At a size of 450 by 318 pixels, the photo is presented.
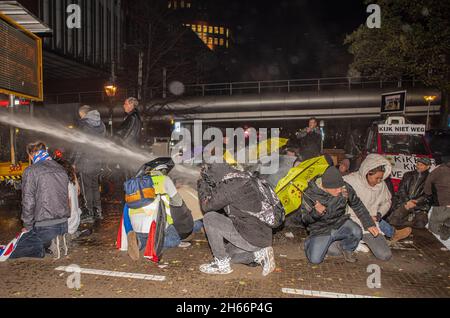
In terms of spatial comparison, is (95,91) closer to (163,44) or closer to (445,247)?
(163,44)

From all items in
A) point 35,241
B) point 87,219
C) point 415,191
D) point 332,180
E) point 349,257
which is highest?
point 332,180

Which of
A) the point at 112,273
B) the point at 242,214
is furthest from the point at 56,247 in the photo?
the point at 242,214

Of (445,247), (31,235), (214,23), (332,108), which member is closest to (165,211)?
(31,235)

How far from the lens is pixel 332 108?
77.3 ft

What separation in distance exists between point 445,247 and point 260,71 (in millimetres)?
75075

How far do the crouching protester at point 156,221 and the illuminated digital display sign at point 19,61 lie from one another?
2.80m

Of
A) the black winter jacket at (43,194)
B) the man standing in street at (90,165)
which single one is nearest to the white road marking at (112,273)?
the black winter jacket at (43,194)

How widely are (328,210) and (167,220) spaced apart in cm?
238

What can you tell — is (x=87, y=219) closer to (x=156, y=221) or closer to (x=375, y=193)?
(x=156, y=221)

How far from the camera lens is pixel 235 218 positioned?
14.8 feet

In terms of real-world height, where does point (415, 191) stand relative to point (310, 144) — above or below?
below

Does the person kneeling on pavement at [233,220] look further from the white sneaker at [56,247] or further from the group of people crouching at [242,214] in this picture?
the white sneaker at [56,247]

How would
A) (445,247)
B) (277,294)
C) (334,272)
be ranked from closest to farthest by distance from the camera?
(277,294)
(334,272)
(445,247)
